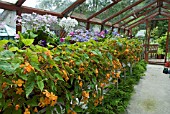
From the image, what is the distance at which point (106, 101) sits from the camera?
9.59ft

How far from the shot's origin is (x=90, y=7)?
501 cm

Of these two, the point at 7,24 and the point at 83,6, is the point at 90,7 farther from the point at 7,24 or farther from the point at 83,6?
the point at 7,24

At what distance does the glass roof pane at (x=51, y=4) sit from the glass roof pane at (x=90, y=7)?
43cm

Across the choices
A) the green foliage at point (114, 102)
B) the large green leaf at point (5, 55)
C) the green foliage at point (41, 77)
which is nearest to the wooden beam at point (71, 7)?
the green foliage at point (114, 102)

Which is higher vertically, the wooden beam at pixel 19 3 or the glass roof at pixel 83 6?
the glass roof at pixel 83 6

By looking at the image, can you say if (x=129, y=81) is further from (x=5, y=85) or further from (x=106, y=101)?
(x=5, y=85)

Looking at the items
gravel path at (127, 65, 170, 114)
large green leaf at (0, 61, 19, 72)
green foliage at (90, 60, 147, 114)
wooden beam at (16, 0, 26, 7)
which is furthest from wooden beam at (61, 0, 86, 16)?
large green leaf at (0, 61, 19, 72)

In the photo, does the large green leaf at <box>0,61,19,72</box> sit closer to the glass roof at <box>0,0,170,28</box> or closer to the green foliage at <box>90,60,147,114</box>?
the green foliage at <box>90,60,147,114</box>

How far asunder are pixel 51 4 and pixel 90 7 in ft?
4.27

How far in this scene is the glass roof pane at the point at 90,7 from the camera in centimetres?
469

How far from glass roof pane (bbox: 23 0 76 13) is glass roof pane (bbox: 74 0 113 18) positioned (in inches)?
16.8

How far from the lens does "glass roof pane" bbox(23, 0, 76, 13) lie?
144 inches

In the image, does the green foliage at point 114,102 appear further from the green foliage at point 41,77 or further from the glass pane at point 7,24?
the glass pane at point 7,24

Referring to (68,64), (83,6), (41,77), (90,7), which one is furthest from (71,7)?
(41,77)
